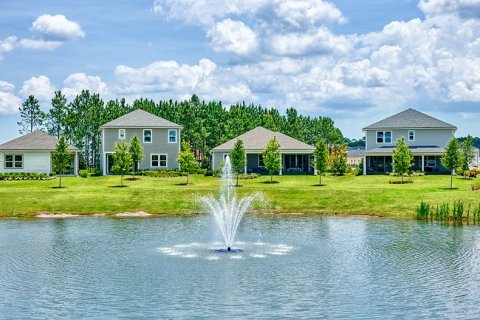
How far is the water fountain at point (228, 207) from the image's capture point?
39688 millimetres

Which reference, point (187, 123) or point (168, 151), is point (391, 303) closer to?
point (168, 151)

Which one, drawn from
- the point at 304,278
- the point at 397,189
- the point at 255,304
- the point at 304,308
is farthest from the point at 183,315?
the point at 397,189

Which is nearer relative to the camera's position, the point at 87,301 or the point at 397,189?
the point at 87,301

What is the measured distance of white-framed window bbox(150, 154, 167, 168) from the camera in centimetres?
8575

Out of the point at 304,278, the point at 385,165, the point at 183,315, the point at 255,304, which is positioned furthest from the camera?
the point at 385,165

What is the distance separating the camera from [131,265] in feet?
97.9

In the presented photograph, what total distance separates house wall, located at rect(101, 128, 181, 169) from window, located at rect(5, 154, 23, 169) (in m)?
10.9

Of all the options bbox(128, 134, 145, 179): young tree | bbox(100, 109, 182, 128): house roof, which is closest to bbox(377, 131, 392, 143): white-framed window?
bbox(100, 109, 182, 128): house roof

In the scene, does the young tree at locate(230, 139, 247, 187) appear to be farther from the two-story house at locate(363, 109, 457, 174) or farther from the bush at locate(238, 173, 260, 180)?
the two-story house at locate(363, 109, 457, 174)

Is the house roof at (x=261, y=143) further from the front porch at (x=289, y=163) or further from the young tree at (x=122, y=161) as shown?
the young tree at (x=122, y=161)

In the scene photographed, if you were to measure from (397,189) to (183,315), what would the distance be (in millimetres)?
44493

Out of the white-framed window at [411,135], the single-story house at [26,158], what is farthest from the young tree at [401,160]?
the single-story house at [26,158]

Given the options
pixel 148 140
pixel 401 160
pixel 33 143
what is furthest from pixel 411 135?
pixel 33 143

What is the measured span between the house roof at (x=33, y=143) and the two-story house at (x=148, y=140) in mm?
5089
